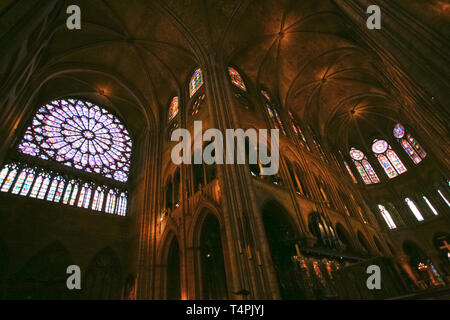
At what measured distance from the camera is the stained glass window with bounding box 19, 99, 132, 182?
12.5 meters

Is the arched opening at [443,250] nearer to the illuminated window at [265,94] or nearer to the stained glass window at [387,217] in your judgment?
the stained glass window at [387,217]

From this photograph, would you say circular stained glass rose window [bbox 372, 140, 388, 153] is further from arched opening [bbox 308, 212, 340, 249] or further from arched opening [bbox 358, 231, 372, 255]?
arched opening [bbox 308, 212, 340, 249]

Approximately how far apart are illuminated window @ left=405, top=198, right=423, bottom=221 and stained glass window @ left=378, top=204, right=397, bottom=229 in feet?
4.99

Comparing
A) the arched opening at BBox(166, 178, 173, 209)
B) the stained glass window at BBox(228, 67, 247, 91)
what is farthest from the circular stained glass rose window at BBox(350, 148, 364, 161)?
the arched opening at BBox(166, 178, 173, 209)

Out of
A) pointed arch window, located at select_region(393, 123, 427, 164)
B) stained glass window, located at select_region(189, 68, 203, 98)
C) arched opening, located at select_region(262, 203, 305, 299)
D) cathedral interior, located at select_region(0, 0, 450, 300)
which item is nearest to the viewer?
cathedral interior, located at select_region(0, 0, 450, 300)

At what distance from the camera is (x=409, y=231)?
1677 cm

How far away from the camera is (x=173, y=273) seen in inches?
400

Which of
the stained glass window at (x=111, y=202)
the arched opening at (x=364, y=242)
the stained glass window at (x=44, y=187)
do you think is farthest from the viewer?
the stained glass window at (x=111, y=202)

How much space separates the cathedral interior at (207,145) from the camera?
263 inches

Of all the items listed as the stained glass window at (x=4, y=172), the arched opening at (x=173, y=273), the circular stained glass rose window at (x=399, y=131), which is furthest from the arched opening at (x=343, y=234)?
the stained glass window at (x=4, y=172)

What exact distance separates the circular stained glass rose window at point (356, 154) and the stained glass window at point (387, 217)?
4.56 meters

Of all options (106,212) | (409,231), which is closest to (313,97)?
(409,231)
